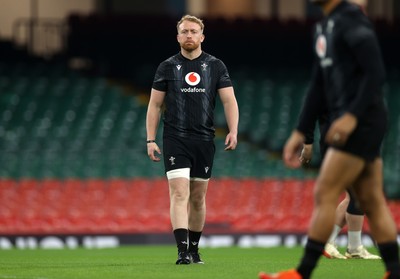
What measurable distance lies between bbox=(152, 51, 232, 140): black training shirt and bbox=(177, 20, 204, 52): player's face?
177mm

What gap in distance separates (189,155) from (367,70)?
3378mm

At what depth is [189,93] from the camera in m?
9.95

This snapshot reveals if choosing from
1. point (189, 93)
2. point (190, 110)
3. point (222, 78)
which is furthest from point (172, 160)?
point (222, 78)

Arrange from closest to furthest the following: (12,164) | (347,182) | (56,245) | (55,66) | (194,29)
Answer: (347,182) < (194,29) < (56,245) < (12,164) < (55,66)

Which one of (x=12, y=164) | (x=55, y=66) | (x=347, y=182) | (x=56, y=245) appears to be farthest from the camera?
(x=55, y=66)

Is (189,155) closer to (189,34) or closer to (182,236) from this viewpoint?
(182,236)

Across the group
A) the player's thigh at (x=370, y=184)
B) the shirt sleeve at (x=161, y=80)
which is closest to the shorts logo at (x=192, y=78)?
the shirt sleeve at (x=161, y=80)

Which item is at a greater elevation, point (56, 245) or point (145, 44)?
point (145, 44)

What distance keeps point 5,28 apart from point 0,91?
366 centimetres

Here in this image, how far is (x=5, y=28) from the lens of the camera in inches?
1066

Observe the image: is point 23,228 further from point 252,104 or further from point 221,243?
point 252,104

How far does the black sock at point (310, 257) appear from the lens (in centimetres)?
703

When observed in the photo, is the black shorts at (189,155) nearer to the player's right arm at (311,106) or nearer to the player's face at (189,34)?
the player's face at (189,34)

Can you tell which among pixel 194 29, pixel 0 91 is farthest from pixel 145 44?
pixel 194 29
